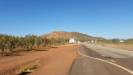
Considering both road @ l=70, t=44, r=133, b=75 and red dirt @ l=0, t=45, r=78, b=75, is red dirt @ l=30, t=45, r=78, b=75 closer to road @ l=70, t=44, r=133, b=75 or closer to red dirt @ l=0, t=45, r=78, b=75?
red dirt @ l=0, t=45, r=78, b=75

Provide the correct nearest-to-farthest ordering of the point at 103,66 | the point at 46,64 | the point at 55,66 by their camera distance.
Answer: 1. the point at 103,66
2. the point at 55,66
3. the point at 46,64

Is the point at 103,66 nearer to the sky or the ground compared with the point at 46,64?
nearer to the sky

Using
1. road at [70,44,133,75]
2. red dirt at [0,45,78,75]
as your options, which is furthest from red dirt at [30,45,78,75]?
road at [70,44,133,75]

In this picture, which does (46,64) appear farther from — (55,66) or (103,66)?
(103,66)

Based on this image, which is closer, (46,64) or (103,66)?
(103,66)

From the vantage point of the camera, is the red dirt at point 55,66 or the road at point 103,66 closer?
the road at point 103,66

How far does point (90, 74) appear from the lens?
13180 millimetres

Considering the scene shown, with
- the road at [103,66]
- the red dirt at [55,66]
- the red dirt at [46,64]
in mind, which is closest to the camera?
the road at [103,66]

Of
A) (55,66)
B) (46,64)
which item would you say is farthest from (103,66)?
(46,64)

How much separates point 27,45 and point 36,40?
13911 mm

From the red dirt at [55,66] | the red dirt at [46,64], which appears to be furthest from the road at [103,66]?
the red dirt at [46,64]

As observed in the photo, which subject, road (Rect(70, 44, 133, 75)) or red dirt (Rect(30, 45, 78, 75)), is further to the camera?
red dirt (Rect(30, 45, 78, 75))

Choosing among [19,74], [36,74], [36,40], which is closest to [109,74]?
[36,74]

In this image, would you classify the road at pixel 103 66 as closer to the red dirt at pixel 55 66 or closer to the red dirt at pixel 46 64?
the red dirt at pixel 55 66
